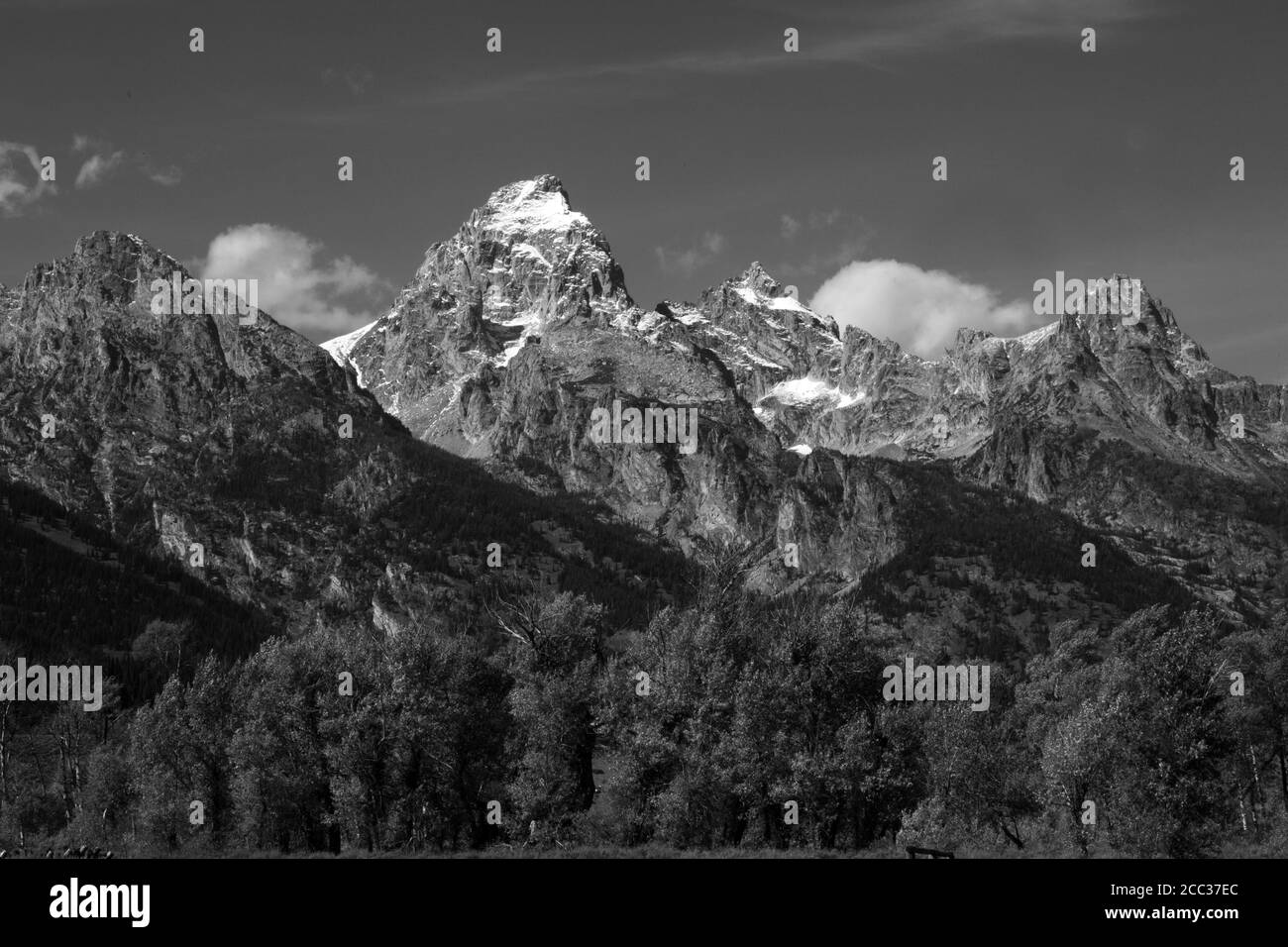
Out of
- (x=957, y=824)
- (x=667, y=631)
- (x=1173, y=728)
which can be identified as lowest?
(x=957, y=824)

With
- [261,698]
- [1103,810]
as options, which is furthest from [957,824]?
[261,698]

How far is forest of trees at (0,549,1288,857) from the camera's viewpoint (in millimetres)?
75812

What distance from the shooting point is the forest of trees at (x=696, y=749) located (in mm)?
75812

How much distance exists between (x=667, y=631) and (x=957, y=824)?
76.7 feet

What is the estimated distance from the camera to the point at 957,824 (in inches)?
3322

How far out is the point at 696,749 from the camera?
77.1 metres

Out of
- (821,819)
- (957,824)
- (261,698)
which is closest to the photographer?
(821,819)
